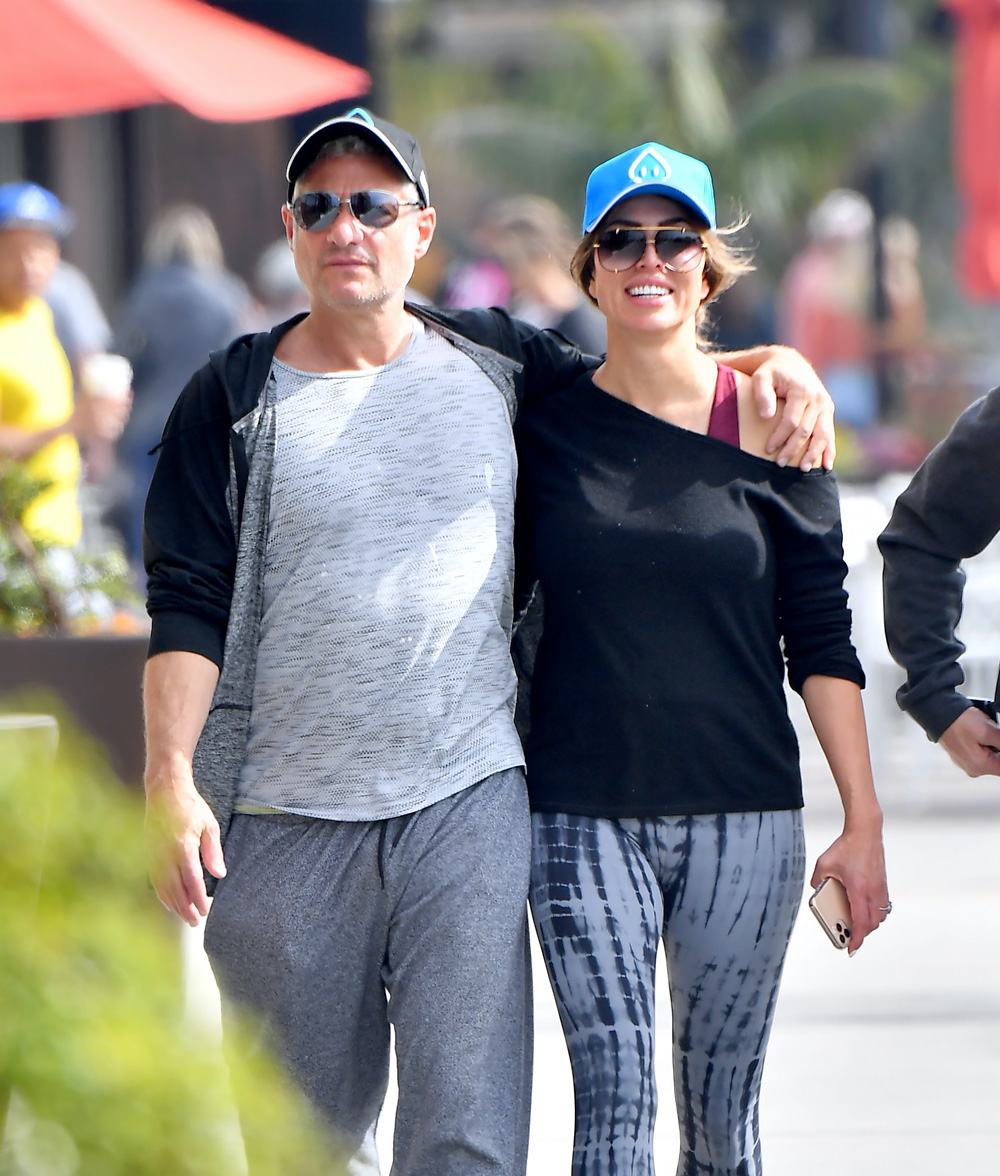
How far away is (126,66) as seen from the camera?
21.7 ft

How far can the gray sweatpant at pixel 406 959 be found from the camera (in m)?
3.08

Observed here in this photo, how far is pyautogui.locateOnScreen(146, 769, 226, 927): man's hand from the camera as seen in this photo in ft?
9.84

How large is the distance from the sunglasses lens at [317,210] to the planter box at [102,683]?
6.10 ft

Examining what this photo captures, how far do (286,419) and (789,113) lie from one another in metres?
22.1

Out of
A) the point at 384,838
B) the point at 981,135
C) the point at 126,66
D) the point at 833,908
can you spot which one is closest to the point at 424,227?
the point at 384,838

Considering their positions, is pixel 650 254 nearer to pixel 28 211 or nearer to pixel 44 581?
pixel 44 581

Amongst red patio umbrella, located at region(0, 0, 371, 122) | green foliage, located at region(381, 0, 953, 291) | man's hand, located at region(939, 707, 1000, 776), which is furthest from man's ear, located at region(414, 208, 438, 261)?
green foliage, located at region(381, 0, 953, 291)

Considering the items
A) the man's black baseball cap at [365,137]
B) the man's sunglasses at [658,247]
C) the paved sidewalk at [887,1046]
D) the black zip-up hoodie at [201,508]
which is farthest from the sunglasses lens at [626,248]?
the paved sidewalk at [887,1046]

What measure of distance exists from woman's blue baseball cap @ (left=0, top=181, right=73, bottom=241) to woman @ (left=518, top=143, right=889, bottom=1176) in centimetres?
491

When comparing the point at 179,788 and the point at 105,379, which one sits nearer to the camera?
the point at 179,788

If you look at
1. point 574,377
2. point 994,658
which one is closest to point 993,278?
point 994,658

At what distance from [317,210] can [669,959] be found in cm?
129

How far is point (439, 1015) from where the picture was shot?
308 centimetres

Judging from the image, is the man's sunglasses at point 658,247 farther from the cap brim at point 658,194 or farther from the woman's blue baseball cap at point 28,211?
the woman's blue baseball cap at point 28,211
